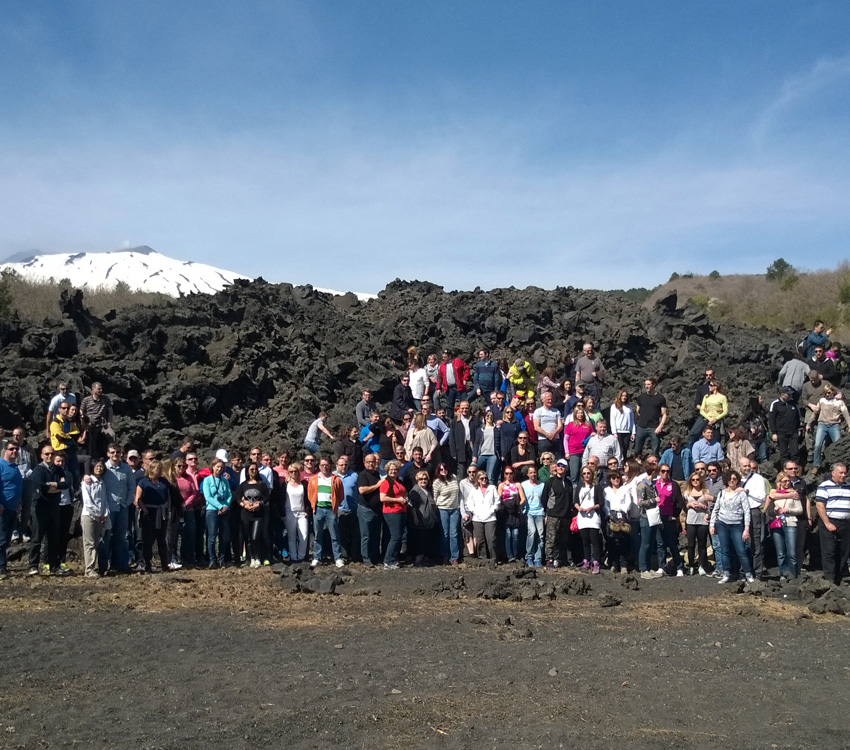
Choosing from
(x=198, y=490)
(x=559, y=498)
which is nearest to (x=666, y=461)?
(x=559, y=498)

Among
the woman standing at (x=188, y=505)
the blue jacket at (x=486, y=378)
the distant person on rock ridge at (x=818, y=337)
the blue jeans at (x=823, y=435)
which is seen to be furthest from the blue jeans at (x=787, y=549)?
the woman standing at (x=188, y=505)

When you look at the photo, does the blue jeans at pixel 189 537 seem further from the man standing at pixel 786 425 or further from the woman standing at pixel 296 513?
the man standing at pixel 786 425

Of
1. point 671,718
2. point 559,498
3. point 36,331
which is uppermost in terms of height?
point 36,331

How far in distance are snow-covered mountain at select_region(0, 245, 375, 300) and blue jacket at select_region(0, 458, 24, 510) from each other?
140 feet

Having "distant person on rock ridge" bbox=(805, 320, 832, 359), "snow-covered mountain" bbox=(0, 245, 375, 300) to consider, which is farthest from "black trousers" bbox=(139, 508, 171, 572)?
"snow-covered mountain" bbox=(0, 245, 375, 300)

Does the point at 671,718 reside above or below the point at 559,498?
below

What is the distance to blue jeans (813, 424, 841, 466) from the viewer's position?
18.5 meters

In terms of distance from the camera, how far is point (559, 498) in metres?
15.1

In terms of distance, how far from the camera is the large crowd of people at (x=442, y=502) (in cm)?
1405

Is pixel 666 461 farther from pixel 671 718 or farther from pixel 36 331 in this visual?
pixel 36 331

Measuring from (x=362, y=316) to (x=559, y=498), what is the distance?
20.2m

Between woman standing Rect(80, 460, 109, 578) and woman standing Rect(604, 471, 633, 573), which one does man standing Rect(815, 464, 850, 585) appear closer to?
woman standing Rect(604, 471, 633, 573)

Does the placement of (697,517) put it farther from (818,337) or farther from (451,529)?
(818,337)

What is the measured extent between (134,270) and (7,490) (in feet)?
171
